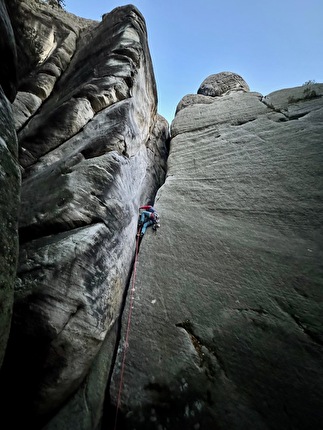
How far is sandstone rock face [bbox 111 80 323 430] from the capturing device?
3701 mm

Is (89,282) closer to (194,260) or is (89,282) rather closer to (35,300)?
(35,300)

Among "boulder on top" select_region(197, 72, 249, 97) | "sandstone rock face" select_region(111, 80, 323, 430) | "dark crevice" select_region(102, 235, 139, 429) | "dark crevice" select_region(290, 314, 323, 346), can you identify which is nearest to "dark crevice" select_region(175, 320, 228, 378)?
"sandstone rock face" select_region(111, 80, 323, 430)

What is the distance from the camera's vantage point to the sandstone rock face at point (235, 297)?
12.1 ft

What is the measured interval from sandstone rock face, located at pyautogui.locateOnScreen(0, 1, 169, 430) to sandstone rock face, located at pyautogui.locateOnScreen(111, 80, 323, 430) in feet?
2.66

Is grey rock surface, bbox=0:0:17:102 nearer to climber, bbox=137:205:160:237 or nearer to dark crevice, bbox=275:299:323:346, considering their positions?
climber, bbox=137:205:160:237

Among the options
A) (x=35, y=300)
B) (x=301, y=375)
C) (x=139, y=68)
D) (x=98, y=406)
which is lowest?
(x=98, y=406)

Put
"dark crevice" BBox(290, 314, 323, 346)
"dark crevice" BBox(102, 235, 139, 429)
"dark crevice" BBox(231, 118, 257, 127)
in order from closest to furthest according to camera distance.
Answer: "dark crevice" BBox(102, 235, 139, 429) < "dark crevice" BBox(290, 314, 323, 346) < "dark crevice" BBox(231, 118, 257, 127)

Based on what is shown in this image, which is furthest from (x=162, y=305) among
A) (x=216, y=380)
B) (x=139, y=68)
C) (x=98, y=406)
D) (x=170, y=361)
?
(x=139, y=68)

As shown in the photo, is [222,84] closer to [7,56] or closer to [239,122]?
[239,122]

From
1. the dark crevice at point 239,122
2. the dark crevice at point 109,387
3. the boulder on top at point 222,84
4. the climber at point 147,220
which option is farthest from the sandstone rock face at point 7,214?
the boulder on top at point 222,84

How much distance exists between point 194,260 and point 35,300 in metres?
3.72

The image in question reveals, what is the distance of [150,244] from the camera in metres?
6.50

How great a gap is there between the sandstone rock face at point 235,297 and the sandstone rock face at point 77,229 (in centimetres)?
81

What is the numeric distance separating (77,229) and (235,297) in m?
3.78
